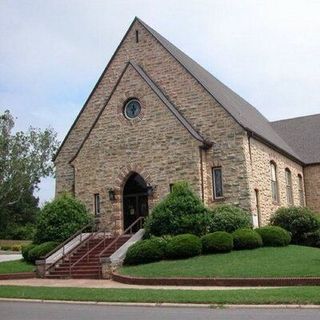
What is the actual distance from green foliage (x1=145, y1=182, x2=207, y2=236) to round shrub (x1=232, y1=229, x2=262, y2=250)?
5.82 ft

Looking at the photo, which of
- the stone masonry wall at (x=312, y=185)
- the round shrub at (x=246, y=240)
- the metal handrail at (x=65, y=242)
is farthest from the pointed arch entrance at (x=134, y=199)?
the stone masonry wall at (x=312, y=185)

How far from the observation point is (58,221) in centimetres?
2695

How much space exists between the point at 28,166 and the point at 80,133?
2546cm

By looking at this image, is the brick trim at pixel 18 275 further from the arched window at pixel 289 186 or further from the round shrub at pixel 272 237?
the arched window at pixel 289 186

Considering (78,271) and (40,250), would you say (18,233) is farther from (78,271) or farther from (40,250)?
(78,271)

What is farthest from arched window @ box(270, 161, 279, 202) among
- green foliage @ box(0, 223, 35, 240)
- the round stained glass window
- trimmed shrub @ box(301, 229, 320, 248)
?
green foliage @ box(0, 223, 35, 240)

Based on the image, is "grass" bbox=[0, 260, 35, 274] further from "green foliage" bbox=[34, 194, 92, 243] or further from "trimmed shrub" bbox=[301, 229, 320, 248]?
"trimmed shrub" bbox=[301, 229, 320, 248]

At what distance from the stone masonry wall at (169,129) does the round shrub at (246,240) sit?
2.88 meters

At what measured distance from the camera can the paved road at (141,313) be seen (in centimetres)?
1124

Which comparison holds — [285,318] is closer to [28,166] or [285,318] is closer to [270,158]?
[270,158]

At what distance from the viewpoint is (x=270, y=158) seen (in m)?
30.1

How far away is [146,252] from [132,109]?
10166 mm

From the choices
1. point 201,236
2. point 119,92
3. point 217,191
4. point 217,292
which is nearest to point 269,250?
point 201,236

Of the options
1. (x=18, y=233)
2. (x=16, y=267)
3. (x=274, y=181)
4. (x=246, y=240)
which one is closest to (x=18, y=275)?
(x=16, y=267)
